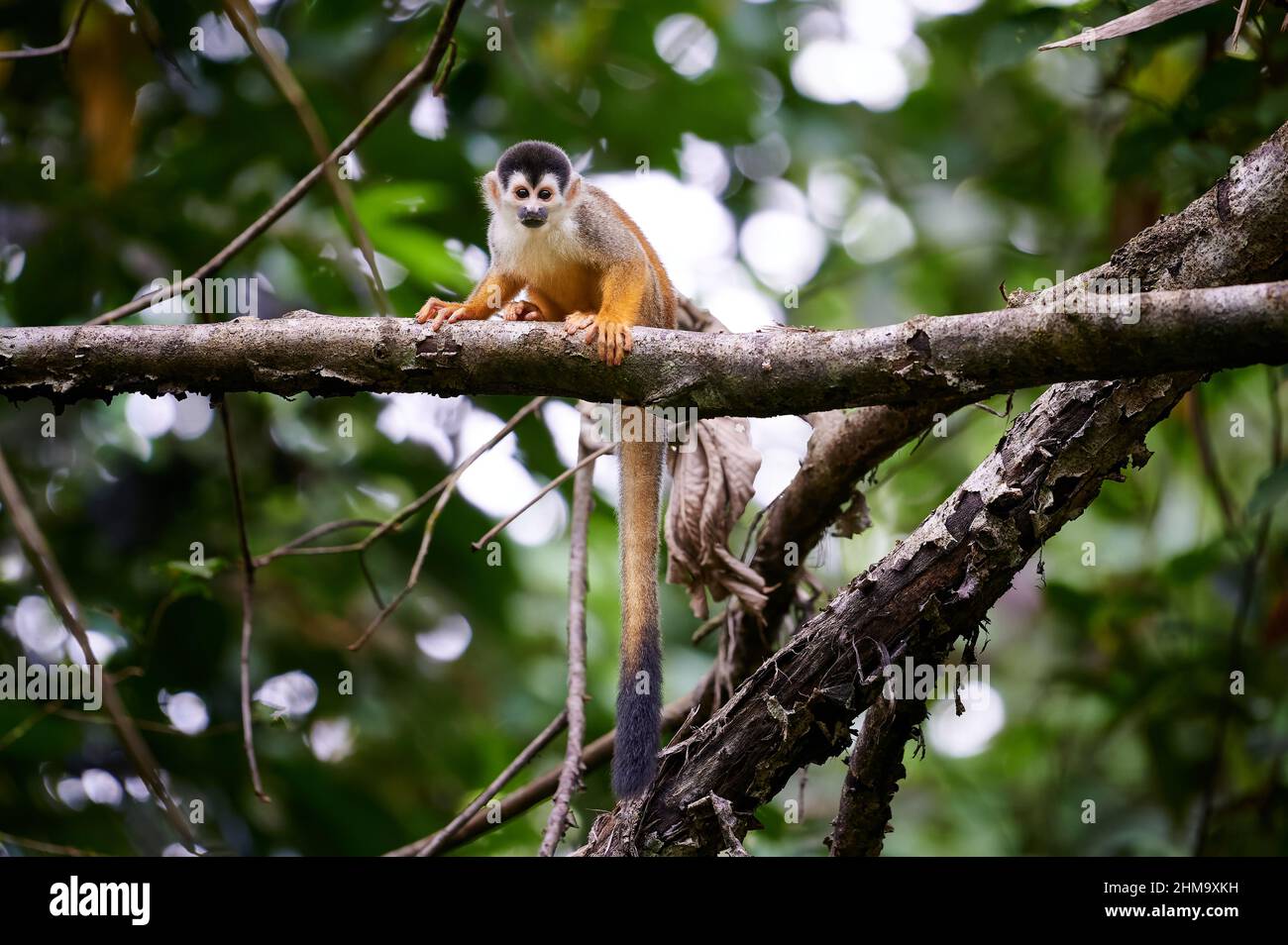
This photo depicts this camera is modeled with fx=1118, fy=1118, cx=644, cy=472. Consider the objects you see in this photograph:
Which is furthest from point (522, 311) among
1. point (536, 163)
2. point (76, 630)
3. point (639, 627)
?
point (76, 630)

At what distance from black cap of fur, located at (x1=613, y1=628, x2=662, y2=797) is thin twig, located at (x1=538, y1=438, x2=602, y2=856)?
229 millimetres

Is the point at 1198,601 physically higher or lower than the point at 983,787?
higher

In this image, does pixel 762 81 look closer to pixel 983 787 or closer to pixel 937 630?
pixel 983 787

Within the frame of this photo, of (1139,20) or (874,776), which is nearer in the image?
(1139,20)

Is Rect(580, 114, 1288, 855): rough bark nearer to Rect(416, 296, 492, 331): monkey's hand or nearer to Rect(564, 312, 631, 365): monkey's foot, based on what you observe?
Result: Rect(564, 312, 631, 365): monkey's foot

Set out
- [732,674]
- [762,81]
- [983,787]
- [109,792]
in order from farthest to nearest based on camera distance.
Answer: [762,81] → [983,787] → [109,792] → [732,674]

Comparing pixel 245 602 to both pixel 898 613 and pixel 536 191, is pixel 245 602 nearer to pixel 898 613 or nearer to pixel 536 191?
pixel 536 191

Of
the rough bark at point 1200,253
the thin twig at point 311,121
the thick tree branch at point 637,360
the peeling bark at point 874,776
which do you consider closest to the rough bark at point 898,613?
the peeling bark at point 874,776

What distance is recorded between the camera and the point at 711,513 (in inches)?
142

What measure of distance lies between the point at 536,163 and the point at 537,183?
0.08 metres
